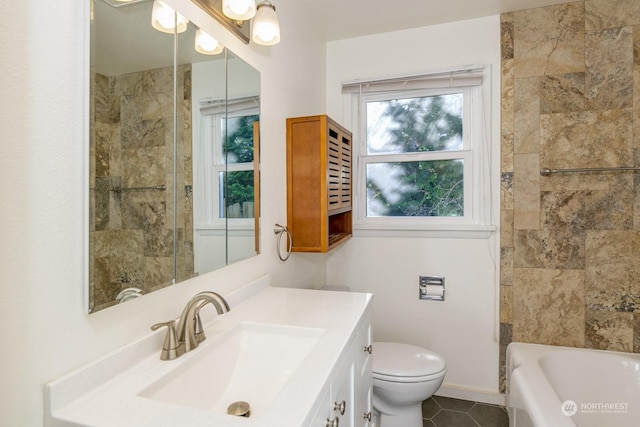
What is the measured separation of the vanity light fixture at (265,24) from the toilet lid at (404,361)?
5.25 ft

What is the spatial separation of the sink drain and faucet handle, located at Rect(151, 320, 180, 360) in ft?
0.66

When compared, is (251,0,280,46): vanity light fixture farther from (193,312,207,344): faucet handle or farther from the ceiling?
(193,312,207,344): faucet handle

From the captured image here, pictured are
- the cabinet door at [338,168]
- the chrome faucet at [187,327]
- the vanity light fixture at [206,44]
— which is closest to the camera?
the chrome faucet at [187,327]

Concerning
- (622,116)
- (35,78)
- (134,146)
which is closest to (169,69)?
(134,146)

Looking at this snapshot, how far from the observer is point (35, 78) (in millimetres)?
670

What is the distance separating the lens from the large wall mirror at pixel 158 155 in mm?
797

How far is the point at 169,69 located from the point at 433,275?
1.95 meters

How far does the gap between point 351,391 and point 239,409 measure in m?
0.36

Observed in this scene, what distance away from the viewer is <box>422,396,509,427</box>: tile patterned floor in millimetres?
1986

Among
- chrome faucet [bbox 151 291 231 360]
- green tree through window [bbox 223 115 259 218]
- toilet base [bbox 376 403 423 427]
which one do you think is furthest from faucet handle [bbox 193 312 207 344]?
toilet base [bbox 376 403 423 427]

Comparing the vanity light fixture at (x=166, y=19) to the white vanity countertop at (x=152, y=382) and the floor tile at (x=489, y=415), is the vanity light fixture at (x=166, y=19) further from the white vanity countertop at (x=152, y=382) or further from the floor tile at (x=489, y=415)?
the floor tile at (x=489, y=415)

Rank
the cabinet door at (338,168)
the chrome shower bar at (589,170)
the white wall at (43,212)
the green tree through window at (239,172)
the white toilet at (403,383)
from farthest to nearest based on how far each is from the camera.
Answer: the chrome shower bar at (589,170) < the cabinet door at (338,168) < the white toilet at (403,383) < the green tree through window at (239,172) < the white wall at (43,212)

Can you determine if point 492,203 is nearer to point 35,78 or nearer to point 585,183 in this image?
point 585,183

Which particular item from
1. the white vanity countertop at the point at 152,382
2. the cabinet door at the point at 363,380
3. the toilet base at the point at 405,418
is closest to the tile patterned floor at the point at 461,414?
the toilet base at the point at 405,418
